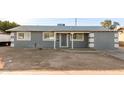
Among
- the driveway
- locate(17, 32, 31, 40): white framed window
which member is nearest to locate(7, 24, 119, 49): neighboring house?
locate(17, 32, 31, 40): white framed window

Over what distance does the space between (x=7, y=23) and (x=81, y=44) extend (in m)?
27.8

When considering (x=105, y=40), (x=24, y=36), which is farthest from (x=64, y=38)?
(x=105, y=40)

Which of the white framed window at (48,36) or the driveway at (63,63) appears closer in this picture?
the driveway at (63,63)

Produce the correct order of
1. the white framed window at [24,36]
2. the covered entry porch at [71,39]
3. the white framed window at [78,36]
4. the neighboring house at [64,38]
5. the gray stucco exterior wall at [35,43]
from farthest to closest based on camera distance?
the white framed window at [78,36] → the covered entry porch at [71,39] → the white framed window at [24,36] → the gray stucco exterior wall at [35,43] → the neighboring house at [64,38]

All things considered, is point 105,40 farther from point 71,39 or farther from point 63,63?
point 63,63

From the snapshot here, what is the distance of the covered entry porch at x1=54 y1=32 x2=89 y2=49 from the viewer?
91.8 ft

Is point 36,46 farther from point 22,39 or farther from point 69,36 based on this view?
point 69,36

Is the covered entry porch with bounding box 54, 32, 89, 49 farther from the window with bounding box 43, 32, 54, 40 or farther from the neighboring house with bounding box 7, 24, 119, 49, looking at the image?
the window with bounding box 43, 32, 54, 40

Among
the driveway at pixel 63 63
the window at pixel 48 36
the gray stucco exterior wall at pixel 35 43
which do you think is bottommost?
the driveway at pixel 63 63

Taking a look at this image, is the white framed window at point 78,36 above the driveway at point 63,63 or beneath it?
above

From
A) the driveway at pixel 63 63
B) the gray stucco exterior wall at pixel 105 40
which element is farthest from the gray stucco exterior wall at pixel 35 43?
the driveway at pixel 63 63

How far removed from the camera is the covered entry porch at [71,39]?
2798 centimetres

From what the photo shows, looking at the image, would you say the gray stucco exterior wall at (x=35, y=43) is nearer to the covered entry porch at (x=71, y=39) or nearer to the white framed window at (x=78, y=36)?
the covered entry porch at (x=71, y=39)

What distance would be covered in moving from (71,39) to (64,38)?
3.16 ft
